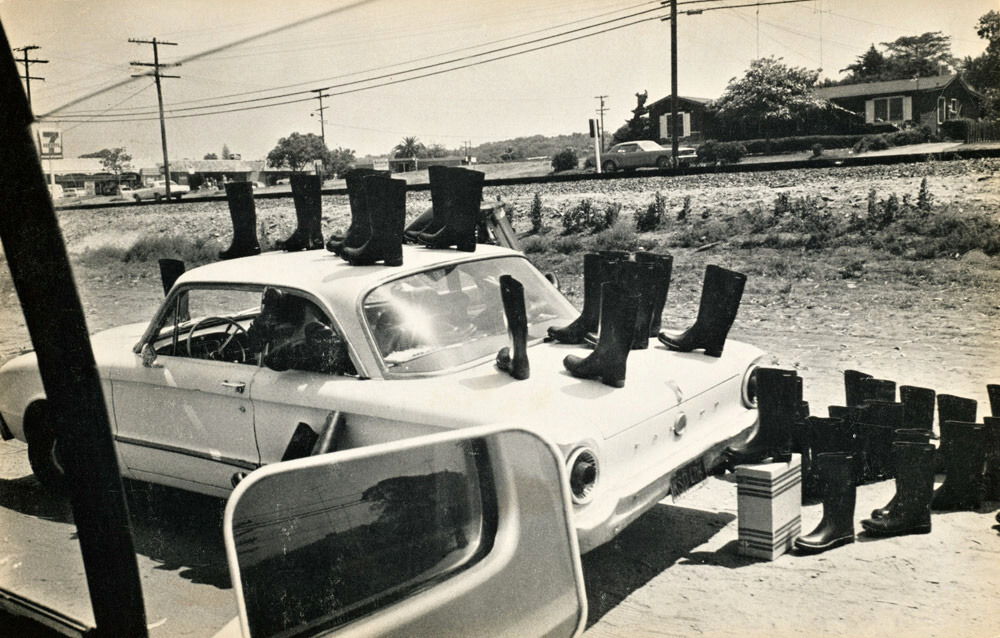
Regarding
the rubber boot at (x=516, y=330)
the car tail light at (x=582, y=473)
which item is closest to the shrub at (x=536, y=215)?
the rubber boot at (x=516, y=330)

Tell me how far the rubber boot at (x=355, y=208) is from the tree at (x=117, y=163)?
10.9 metres

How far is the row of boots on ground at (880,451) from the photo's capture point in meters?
4.09

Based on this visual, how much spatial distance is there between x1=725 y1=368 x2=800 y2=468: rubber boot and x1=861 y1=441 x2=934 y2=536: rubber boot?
0.51 meters

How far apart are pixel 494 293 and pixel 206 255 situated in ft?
45.9

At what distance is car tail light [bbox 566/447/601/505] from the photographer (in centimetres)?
335

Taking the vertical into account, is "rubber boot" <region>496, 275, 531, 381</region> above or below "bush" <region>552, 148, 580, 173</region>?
below

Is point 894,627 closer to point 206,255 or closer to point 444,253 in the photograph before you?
point 444,253

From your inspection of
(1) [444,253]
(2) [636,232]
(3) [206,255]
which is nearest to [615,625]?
(1) [444,253]

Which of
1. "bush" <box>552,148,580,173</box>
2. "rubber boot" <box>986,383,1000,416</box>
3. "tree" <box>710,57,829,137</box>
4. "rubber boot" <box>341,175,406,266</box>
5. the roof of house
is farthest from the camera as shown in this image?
"bush" <box>552,148,580,173</box>

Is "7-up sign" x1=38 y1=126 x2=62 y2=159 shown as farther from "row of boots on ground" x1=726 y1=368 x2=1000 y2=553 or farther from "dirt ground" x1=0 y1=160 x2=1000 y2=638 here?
"row of boots on ground" x1=726 y1=368 x2=1000 y2=553

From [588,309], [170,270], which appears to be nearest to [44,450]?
[170,270]

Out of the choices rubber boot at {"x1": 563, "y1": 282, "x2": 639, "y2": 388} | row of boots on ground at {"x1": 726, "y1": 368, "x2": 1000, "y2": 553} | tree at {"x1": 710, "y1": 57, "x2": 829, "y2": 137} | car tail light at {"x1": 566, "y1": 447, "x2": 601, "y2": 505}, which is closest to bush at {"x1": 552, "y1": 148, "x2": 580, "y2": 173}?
tree at {"x1": 710, "y1": 57, "x2": 829, "y2": 137}

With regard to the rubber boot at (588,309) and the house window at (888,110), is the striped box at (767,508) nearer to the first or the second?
the rubber boot at (588,309)

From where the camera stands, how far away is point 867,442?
4.86 m
